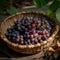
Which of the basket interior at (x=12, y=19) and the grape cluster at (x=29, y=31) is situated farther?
the basket interior at (x=12, y=19)

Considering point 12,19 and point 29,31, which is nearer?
point 29,31

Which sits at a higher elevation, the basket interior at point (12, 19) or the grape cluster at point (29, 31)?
the basket interior at point (12, 19)

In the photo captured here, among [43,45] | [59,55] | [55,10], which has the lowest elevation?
[59,55]

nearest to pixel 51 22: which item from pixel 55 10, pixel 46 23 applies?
pixel 46 23

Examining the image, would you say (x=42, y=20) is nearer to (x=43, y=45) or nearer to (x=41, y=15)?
(x=41, y=15)

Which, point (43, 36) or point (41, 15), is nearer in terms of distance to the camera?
point (43, 36)

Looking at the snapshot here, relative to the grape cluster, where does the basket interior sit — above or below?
above

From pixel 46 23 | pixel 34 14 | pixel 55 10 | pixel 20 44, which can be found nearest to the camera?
pixel 55 10

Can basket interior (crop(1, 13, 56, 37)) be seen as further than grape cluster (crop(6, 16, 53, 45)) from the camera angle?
Yes
